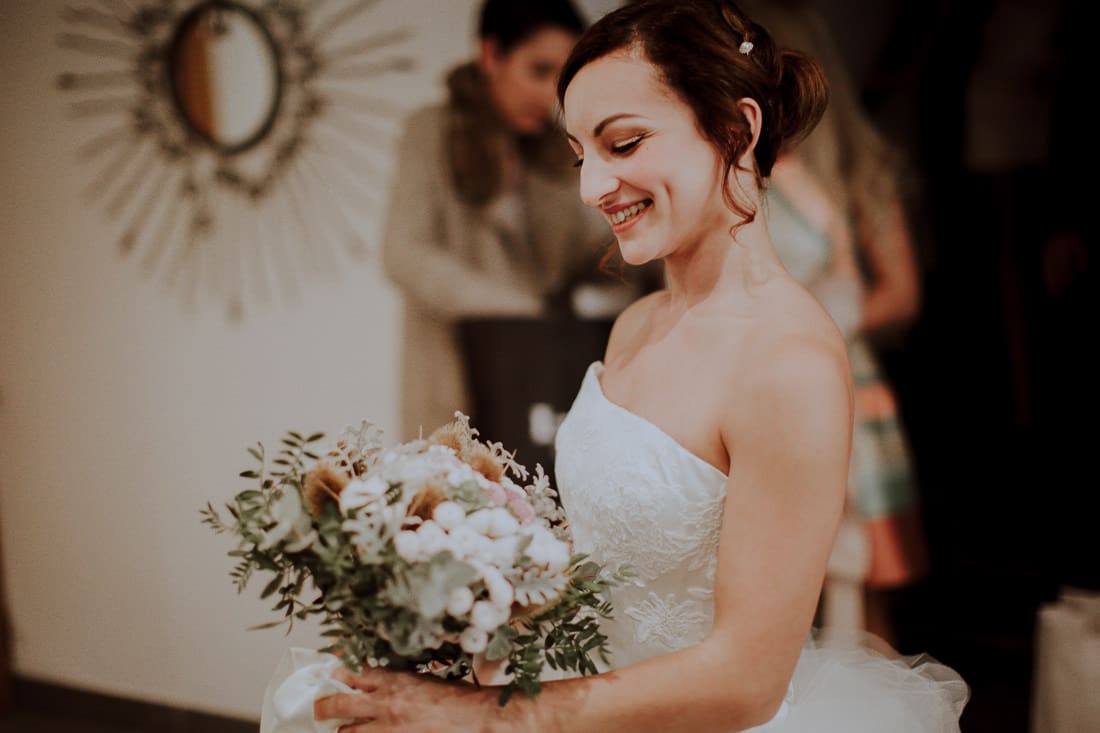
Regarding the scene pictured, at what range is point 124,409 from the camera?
10.9 feet

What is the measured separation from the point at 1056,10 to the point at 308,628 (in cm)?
287

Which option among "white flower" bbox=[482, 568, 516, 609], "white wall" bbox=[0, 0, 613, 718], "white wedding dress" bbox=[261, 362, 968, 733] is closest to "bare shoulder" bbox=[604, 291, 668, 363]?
"white wedding dress" bbox=[261, 362, 968, 733]

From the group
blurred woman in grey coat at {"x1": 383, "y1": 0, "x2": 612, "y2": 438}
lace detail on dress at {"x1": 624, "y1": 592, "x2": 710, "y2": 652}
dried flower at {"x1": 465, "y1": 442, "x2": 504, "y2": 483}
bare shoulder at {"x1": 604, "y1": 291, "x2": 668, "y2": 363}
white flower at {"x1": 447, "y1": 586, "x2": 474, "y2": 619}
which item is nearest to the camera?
white flower at {"x1": 447, "y1": 586, "x2": 474, "y2": 619}

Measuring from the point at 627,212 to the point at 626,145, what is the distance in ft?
0.30

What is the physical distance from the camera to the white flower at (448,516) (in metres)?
0.96

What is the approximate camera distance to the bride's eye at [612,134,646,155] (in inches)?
45.1

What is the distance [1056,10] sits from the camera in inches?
87.6

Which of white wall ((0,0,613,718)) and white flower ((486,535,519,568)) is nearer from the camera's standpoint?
white flower ((486,535,519,568))

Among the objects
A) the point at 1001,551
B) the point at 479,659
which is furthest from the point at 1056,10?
the point at 479,659

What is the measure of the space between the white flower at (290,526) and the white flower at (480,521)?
0.17m

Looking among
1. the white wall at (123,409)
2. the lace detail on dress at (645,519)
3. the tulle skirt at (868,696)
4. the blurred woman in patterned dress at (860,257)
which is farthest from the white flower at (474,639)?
the white wall at (123,409)

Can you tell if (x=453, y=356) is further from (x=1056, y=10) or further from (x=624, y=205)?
(x=1056, y=10)

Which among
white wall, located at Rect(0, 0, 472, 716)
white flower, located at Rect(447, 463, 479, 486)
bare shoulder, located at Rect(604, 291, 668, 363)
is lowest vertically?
white wall, located at Rect(0, 0, 472, 716)

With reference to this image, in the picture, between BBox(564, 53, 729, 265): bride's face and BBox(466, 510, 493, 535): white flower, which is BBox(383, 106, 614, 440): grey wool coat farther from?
BBox(466, 510, 493, 535): white flower
